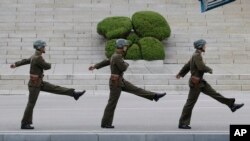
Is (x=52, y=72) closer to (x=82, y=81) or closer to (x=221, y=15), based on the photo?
(x=82, y=81)

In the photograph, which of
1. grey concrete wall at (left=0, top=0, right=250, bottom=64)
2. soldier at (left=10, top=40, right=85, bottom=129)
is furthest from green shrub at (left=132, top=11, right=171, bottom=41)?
soldier at (left=10, top=40, right=85, bottom=129)

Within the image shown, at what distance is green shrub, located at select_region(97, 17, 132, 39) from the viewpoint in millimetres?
22922

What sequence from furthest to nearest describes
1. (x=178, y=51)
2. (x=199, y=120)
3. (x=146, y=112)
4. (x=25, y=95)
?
1. (x=178, y=51)
2. (x=25, y=95)
3. (x=146, y=112)
4. (x=199, y=120)

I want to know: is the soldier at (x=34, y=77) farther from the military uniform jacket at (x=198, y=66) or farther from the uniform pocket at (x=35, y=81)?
the military uniform jacket at (x=198, y=66)

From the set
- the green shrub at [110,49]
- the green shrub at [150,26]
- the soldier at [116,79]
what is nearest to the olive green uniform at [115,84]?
the soldier at [116,79]

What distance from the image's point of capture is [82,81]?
65.1 feet

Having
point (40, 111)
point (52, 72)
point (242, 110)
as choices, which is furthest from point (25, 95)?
point (242, 110)

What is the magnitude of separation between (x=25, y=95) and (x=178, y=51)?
696 centimetres

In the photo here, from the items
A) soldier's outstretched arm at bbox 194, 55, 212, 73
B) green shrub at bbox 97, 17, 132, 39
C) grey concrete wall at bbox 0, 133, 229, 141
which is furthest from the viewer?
green shrub at bbox 97, 17, 132, 39

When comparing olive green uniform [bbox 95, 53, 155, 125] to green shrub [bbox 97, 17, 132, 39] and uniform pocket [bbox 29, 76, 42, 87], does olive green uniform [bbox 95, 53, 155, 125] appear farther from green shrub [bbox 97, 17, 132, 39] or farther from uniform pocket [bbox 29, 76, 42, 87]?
green shrub [bbox 97, 17, 132, 39]

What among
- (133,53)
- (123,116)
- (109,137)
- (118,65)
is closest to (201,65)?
(118,65)

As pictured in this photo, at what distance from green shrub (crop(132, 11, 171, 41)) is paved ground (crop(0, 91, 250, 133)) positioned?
4.23 meters

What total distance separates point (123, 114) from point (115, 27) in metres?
8.51

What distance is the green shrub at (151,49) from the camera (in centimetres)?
2209
